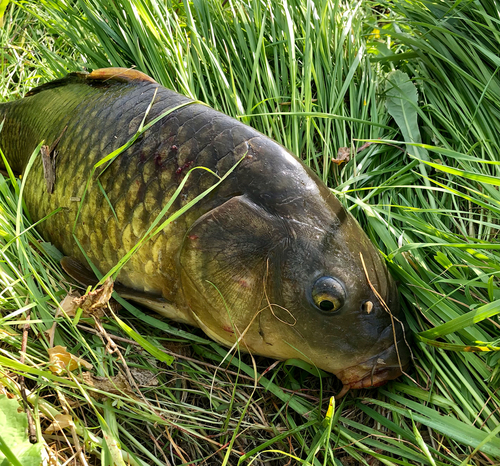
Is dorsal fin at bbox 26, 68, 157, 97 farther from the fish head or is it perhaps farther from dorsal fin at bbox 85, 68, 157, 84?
the fish head

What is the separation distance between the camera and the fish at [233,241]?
1.84 metres

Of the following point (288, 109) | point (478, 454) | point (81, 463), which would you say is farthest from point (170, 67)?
point (478, 454)

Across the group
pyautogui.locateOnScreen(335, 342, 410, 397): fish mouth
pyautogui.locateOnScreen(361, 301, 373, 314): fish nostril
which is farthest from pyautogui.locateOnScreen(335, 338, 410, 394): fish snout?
pyautogui.locateOnScreen(361, 301, 373, 314): fish nostril

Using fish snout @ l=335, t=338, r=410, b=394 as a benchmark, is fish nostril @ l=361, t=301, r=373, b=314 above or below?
above

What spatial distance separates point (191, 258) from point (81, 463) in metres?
0.79

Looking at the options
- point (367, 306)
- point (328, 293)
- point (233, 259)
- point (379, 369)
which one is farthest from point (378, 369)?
point (233, 259)

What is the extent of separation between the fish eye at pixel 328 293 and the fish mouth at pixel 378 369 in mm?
277

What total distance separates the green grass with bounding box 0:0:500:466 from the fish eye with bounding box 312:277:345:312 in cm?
31

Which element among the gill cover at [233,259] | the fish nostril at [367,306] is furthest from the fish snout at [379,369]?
→ the gill cover at [233,259]

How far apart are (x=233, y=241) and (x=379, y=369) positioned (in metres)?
0.73

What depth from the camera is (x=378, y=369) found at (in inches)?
74.9

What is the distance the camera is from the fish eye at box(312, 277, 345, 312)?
180 centimetres

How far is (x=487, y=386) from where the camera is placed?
183cm

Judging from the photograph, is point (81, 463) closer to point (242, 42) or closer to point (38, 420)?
point (38, 420)
